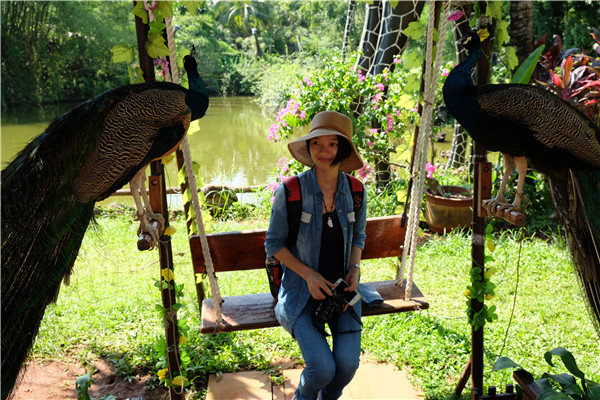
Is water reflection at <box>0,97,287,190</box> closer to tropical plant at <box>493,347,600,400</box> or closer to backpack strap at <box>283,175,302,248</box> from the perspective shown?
backpack strap at <box>283,175,302,248</box>

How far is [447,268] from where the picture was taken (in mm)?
4152

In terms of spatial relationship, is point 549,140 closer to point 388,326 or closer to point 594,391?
point 594,391

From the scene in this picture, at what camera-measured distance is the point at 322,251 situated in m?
2.19

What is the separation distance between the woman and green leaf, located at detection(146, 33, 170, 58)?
0.71 m

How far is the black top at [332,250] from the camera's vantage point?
2.19 m

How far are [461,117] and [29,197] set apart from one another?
6.11ft

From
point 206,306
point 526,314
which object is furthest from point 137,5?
point 526,314

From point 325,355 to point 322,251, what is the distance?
47cm

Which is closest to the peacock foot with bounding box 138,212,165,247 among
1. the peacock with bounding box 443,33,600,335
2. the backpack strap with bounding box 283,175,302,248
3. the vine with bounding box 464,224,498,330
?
the backpack strap with bounding box 283,175,302,248

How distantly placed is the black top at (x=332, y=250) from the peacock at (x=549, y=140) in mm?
753

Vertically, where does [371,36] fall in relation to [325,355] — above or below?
above

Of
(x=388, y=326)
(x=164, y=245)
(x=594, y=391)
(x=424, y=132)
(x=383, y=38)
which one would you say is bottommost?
(x=388, y=326)

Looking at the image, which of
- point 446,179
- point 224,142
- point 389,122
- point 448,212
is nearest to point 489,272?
point 448,212

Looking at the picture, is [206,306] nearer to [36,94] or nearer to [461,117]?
[461,117]
